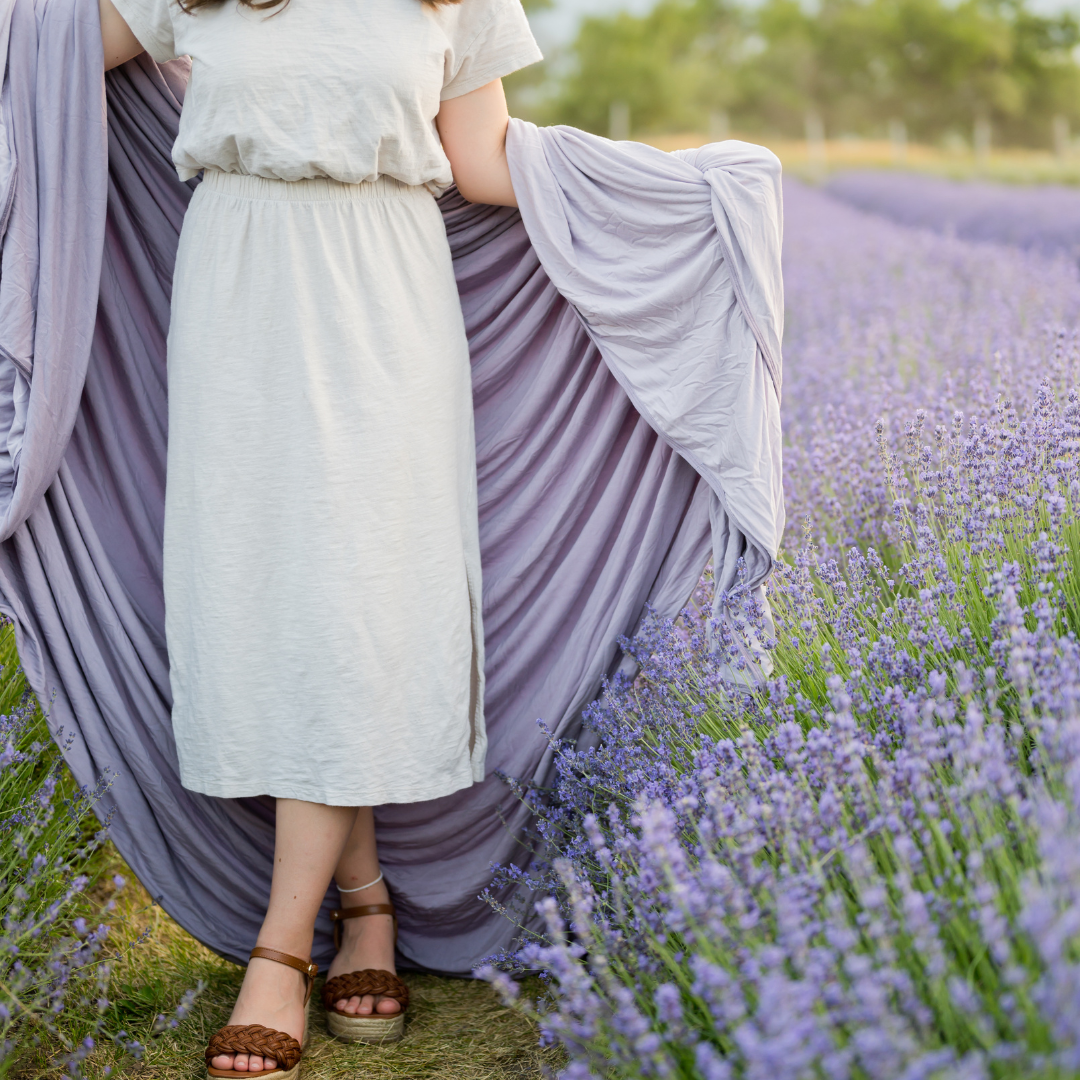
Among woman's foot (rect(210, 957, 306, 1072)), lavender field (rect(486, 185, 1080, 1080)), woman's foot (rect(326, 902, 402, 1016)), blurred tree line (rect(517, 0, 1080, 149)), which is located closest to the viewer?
lavender field (rect(486, 185, 1080, 1080))

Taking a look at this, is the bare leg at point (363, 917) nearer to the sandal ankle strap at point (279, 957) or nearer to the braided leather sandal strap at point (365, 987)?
the braided leather sandal strap at point (365, 987)

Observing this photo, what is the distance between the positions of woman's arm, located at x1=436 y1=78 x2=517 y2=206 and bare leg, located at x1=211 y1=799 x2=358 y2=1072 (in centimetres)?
108

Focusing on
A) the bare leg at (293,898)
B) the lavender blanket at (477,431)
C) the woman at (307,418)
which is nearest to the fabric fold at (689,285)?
the lavender blanket at (477,431)

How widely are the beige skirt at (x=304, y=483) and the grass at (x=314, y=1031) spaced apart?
0.40 m

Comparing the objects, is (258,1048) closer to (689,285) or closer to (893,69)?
(689,285)

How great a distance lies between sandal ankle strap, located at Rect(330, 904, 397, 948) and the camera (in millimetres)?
2100

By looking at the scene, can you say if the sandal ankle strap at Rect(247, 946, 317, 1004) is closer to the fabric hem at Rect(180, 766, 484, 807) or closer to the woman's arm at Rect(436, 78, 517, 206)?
the fabric hem at Rect(180, 766, 484, 807)

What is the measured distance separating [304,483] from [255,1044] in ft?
2.83

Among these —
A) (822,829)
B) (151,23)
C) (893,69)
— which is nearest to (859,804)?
(822,829)

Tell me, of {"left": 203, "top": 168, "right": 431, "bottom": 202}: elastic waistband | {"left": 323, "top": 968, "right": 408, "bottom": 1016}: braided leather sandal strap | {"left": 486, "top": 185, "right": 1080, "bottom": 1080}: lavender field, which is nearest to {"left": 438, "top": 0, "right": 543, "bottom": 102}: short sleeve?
{"left": 203, "top": 168, "right": 431, "bottom": 202}: elastic waistband

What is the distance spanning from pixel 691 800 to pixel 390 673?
704 mm

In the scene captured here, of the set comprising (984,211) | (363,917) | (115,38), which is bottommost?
(363,917)

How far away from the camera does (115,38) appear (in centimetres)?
188

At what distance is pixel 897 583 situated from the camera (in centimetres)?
225
